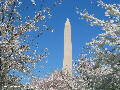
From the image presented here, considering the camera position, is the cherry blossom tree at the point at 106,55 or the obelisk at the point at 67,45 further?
the obelisk at the point at 67,45

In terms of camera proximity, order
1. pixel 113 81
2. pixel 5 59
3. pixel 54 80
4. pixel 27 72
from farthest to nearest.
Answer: pixel 54 80
pixel 113 81
pixel 27 72
pixel 5 59

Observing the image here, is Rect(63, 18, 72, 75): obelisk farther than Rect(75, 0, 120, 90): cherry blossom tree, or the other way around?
Rect(63, 18, 72, 75): obelisk

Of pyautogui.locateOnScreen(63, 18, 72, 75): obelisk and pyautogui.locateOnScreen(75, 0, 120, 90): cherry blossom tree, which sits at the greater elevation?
pyautogui.locateOnScreen(63, 18, 72, 75): obelisk

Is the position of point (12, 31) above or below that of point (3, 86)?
above

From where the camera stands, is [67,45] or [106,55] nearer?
[106,55]

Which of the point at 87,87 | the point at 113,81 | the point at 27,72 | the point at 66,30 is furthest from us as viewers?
the point at 66,30

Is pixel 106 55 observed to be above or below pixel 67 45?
below

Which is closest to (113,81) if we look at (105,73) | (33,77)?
(105,73)

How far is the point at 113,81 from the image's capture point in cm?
1473

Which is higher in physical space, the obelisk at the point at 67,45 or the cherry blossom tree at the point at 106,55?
the obelisk at the point at 67,45

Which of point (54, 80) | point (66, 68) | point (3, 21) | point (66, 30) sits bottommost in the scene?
point (3, 21)

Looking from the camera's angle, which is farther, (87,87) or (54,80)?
(54,80)

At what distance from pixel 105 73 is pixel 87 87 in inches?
66.2

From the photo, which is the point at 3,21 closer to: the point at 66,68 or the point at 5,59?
the point at 5,59
